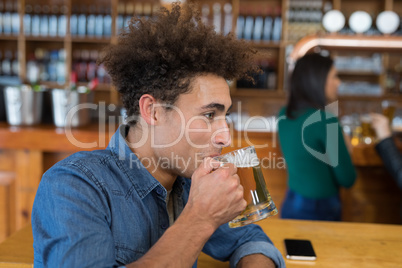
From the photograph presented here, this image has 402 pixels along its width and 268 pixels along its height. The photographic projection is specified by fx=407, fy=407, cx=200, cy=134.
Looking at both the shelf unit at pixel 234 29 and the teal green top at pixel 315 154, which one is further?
the shelf unit at pixel 234 29

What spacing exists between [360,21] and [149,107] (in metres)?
3.79

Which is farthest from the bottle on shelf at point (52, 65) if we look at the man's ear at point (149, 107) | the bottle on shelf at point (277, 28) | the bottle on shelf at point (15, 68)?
the man's ear at point (149, 107)

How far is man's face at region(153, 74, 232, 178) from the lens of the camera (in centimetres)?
104

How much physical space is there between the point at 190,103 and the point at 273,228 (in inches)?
21.5

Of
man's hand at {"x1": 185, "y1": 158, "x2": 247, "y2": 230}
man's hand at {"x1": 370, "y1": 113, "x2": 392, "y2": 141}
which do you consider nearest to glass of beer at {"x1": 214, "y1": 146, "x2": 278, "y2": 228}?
man's hand at {"x1": 185, "y1": 158, "x2": 247, "y2": 230}

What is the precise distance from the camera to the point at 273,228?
4.34ft

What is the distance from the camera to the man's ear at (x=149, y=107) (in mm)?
1065

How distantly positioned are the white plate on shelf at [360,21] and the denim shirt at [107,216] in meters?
3.69

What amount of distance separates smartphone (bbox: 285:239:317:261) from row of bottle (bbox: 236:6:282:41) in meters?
3.46

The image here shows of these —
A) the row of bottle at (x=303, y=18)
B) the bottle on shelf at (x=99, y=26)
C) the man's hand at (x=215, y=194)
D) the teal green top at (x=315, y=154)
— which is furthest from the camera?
the bottle on shelf at (x=99, y=26)

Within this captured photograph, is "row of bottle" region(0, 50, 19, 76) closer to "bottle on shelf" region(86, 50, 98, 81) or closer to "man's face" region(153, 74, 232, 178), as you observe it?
"bottle on shelf" region(86, 50, 98, 81)

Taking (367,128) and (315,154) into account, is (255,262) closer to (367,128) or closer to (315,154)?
(315,154)

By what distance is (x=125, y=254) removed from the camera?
0.92 meters

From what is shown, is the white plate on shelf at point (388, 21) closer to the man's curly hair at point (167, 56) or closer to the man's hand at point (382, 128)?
the man's hand at point (382, 128)
